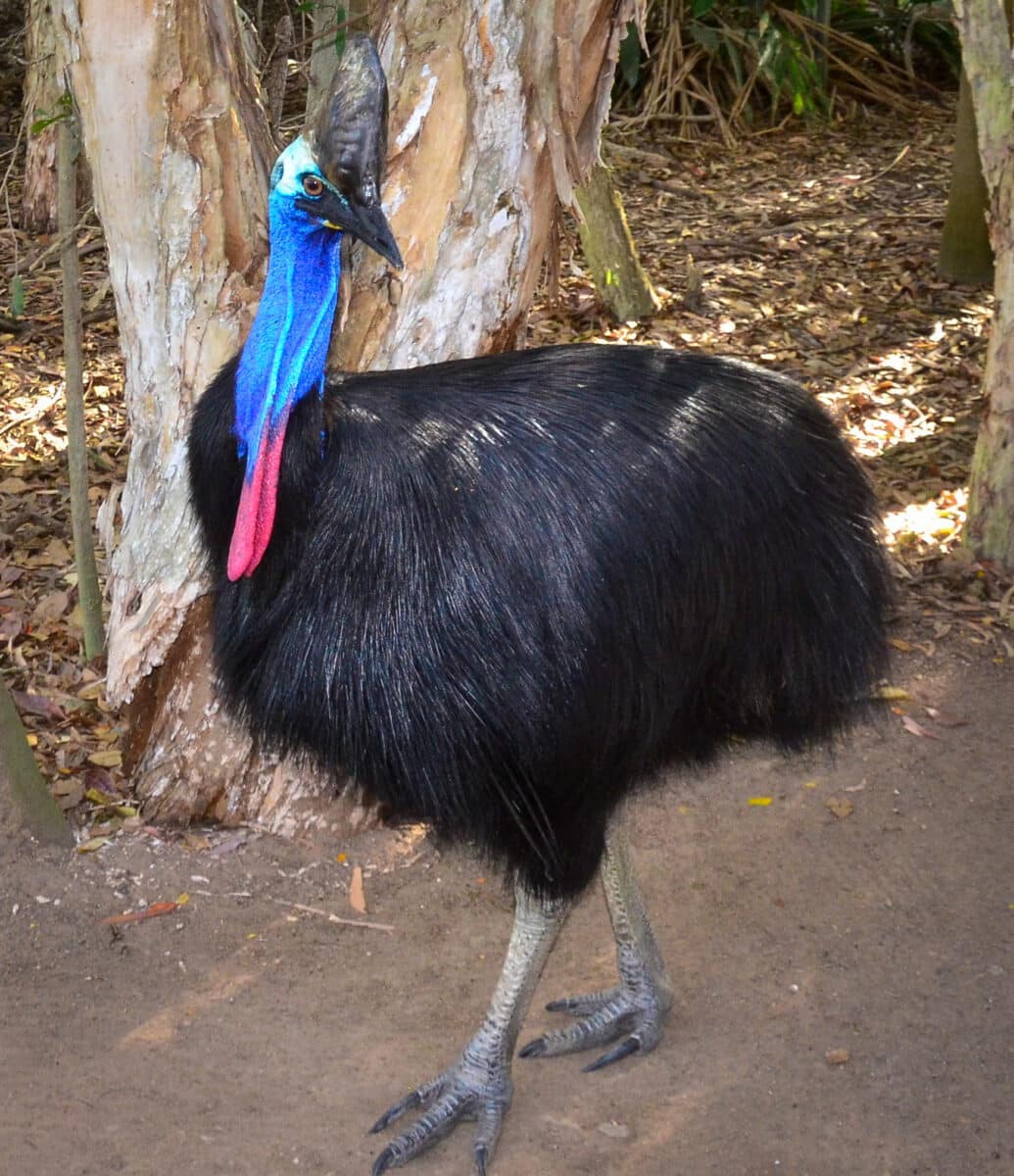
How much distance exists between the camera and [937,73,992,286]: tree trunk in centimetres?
631

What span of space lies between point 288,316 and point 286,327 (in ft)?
0.06

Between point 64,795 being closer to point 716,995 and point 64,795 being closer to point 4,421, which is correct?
point 716,995

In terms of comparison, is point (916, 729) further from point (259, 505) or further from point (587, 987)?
point (259, 505)

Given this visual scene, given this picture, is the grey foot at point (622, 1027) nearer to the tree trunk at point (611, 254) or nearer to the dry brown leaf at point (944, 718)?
the dry brown leaf at point (944, 718)

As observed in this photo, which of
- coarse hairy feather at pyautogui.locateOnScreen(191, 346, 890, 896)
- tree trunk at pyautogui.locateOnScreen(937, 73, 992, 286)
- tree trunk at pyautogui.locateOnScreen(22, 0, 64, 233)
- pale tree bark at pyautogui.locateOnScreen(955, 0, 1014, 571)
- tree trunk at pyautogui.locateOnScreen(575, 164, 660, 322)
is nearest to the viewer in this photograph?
coarse hairy feather at pyautogui.locateOnScreen(191, 346, 890, 896)

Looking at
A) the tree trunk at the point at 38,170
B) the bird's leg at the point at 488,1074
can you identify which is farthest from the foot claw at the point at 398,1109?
the tree trunk at the point at 38,170

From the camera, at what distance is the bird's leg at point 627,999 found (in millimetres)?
3072

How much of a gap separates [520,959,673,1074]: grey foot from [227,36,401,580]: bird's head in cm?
132

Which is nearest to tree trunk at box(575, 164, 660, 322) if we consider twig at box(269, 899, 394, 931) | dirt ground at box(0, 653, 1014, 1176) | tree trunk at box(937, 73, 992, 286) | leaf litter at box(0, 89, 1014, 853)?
leaf litter at box(0, 89, 1014, 853)

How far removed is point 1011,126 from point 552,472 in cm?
260

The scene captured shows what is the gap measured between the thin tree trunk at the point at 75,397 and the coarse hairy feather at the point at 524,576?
140 centimetres

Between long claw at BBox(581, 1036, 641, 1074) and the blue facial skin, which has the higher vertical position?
the blue facial skin

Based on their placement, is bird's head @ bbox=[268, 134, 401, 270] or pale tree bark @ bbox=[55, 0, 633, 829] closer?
bird's head @ bbox=[268, 134, 401, 270]

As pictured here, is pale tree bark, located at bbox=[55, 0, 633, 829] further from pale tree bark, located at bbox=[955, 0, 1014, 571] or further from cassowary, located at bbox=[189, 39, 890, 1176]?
pale tree bark, located at bbox=[955, 0, 1014, 571]
